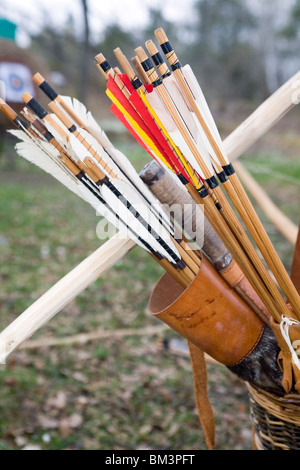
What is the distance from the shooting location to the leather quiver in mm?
789

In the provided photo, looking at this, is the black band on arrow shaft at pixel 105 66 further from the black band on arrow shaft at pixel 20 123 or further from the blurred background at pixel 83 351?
the blurred background at pixel 83 351

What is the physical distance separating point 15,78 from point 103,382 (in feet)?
18.1

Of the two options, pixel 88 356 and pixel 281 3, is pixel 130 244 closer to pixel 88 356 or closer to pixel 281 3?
pixel 88 356

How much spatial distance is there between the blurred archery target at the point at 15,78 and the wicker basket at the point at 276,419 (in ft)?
20.0

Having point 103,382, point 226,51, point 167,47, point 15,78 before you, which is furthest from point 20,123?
point 226,51

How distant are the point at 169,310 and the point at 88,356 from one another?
63.4 inches

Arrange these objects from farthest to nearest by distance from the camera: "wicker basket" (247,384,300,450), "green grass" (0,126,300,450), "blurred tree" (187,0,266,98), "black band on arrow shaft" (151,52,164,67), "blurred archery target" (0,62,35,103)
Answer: "blurred tree" (187,0,266,98) → "blurred archery target" (0,62,35,103) → "green grass" (0,126,300,450) → "wicker basket" (247,384,300,450) → "black band on arrow shaft" (151,52,164,67)

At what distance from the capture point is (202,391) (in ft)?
3.21

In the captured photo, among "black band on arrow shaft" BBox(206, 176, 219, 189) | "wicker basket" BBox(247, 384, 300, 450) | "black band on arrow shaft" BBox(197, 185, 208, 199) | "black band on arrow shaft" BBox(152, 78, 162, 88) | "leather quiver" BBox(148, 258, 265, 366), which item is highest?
"black band on arrow shaft" BBox(152, 78, 162, 88)

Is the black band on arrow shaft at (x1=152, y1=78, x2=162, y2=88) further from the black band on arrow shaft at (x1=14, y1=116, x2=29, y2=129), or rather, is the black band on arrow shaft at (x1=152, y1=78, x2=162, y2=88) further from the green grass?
the green grass

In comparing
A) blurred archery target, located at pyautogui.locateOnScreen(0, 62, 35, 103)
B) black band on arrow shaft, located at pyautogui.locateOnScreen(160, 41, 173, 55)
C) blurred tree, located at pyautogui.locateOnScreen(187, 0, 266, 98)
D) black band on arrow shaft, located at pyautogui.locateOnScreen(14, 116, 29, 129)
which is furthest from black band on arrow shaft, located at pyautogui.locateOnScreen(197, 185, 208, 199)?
blurred tree, located at pyautogui.locateOnScreen(187, 0, 266, 98)

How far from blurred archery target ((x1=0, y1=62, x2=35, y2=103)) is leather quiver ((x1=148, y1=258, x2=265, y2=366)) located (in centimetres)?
604
